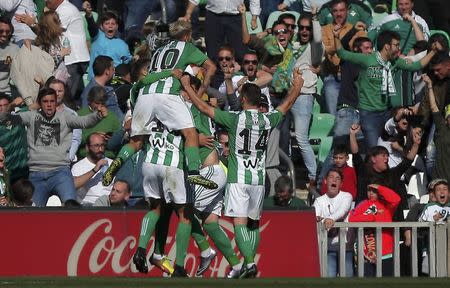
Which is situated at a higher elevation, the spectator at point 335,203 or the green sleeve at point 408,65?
the green sleeve at point 408,65

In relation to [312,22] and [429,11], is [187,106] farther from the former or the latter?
[429,11]

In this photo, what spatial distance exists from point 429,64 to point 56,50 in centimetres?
503

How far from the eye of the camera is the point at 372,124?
1928 cm

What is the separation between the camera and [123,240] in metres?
16.0

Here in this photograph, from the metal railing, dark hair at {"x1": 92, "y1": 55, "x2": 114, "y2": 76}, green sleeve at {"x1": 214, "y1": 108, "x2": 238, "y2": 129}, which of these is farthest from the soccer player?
dark hair at {"x1": 92, "y1": 55, "x2": 114, "y2": 76}

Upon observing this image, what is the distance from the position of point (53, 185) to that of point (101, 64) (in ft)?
7.78

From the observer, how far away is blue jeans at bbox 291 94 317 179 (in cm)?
1919

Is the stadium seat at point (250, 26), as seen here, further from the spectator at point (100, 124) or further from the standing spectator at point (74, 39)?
the spectator at point (100, 124)

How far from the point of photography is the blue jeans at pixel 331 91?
20.1m

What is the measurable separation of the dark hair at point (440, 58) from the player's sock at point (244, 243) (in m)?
5.60

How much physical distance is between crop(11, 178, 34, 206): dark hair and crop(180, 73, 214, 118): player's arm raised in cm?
314

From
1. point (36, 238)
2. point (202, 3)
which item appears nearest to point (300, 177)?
point (202, 3)

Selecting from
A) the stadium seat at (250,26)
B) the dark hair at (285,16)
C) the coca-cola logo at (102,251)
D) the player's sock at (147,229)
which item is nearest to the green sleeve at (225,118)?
the player's sock at (147,229)

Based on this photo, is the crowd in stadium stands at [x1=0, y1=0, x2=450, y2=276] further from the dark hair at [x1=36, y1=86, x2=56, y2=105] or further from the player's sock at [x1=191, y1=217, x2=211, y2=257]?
the player's sock at [x1=191, y1=217, x2=211, y2=257]
